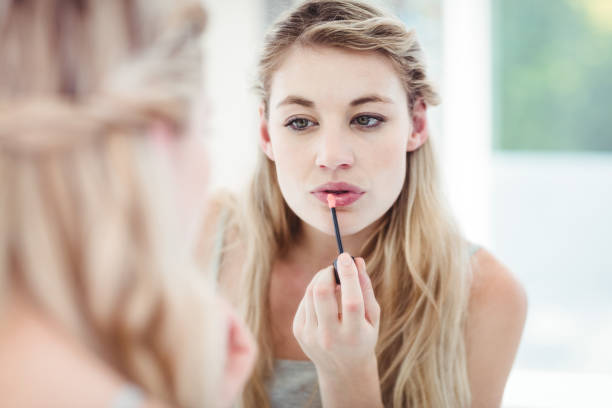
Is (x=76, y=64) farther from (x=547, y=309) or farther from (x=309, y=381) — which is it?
(x=547, y=309)

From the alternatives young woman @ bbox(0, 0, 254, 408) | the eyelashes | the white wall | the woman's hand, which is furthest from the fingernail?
the white wall

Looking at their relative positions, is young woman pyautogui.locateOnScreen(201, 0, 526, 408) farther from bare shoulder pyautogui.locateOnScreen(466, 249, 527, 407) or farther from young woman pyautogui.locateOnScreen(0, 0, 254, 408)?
young woman pyautogui.locateOnScreen(0, 0, 254, 408)

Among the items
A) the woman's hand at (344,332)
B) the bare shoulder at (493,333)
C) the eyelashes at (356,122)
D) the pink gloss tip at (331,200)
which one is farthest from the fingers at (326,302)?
the bare shoulder at (493,333)

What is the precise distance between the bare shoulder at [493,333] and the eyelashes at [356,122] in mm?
377

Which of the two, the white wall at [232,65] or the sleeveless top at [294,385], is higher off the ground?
the white wall at [232,65]

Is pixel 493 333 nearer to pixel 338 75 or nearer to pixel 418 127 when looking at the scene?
pixel 418 127

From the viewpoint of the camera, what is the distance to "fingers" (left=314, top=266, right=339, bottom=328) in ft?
2.70

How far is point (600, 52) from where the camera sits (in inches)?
121

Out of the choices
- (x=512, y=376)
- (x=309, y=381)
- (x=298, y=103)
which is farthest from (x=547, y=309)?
(x=298, y=103)

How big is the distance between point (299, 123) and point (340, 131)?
0.08 metres

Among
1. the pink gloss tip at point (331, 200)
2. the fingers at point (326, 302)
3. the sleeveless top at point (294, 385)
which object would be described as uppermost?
the pink gloss tip at point (331, 200)

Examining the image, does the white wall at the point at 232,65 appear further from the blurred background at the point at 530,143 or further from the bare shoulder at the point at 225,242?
the bare shoulder at the point at 225,242

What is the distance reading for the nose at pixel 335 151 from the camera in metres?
0.90

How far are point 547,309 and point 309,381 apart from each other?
7.53 feet
